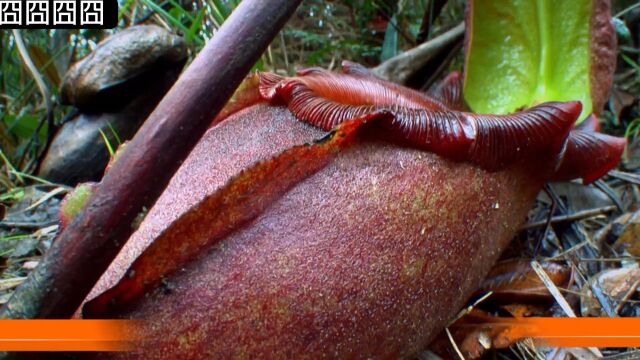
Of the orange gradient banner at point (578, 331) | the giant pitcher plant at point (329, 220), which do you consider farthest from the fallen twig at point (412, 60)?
the orange gradient banner at point (578, 331)

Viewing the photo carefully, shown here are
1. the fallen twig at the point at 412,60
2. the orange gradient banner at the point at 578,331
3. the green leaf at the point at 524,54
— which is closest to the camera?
the orange gradient banner at the point at 578,331

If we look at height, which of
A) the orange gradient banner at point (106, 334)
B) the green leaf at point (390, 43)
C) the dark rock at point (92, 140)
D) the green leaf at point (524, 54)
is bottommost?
the dark rock at point (92, 140)

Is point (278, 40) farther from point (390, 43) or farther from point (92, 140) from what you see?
point (92, 140)

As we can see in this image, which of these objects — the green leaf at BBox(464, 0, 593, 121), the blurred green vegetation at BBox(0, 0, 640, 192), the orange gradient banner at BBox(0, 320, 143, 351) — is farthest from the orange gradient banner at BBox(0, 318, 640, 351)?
the blurred green vegetation at BBox(0, 0, 640, 192)

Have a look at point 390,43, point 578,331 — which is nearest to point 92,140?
point 390,43

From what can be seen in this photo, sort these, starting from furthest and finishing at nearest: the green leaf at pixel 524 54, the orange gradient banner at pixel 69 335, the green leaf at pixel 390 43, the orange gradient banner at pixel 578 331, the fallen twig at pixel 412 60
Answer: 1. the green leaf at pixel 390 43
2. the fallen twig at pixel 412 60
3. the green leaf at pixel 524 54
4. the orange gradient banner at pixel 578 331
5. the orange gradient banner at pixel 69 335

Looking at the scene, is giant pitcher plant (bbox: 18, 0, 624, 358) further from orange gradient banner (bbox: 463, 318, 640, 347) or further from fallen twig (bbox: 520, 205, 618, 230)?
fallen twig (bbox: 520, 205, 618, 230)

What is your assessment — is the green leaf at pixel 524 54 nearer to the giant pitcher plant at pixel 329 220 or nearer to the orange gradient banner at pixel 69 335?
the giant pitcher plant at pixel 329 220
